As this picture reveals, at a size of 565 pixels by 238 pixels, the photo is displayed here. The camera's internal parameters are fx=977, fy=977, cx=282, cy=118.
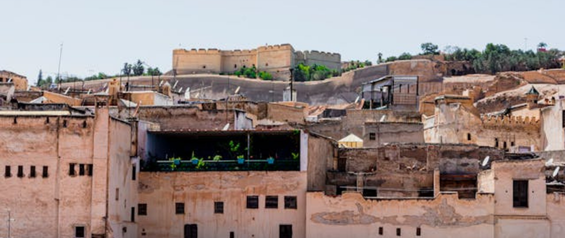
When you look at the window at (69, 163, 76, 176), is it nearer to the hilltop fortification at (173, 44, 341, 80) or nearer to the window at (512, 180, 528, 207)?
the window at (512, 180, 528, 207)

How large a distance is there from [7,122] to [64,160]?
2.27 m

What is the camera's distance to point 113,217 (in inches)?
1201

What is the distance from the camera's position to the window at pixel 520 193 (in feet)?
102

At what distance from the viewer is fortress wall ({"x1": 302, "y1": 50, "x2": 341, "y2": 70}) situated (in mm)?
96500

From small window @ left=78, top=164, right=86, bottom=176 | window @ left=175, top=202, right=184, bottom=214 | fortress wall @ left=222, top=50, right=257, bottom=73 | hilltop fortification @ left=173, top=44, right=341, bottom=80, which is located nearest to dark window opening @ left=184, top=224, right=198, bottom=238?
window @ left=175, top=202, right=184, bottom=214

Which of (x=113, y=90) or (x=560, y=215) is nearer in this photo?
(x=560, y=215)

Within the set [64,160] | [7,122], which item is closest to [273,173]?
[64,160]

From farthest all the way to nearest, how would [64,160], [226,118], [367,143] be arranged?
[367,143] → [226,118] → [64,160]

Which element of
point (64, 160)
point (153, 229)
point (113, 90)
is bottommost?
point (153, 229)

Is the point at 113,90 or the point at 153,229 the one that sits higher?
the point at 113,90

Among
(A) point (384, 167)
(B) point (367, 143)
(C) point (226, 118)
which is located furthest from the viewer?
(B) point (367, 143)

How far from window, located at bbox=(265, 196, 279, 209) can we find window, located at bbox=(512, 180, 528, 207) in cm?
757

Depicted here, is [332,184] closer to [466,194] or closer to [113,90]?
[466,194]

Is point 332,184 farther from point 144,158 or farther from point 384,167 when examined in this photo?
point 144,158
